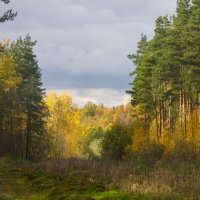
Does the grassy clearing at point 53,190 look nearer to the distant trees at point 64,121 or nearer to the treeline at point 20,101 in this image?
the treeline at point 20,101

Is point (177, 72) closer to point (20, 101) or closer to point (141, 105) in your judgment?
point (141, 105)

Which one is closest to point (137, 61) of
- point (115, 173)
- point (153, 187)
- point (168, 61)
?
point (168, 61)

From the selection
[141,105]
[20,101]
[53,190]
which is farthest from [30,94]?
[53,190]

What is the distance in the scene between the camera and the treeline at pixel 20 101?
1864 inches

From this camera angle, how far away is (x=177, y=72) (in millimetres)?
47906

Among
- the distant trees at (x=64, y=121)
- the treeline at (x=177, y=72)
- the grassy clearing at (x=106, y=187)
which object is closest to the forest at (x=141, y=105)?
the treeline at (x=177, y=72)

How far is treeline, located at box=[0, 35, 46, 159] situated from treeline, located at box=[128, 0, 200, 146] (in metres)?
14.1

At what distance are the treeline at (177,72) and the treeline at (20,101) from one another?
14.1 m

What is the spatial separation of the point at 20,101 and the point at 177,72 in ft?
62.7

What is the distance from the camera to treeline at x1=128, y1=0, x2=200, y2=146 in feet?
139

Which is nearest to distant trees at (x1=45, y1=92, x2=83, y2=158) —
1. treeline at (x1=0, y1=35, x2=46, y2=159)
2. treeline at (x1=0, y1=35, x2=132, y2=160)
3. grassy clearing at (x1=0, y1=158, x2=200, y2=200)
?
treeline at (x1=0, y1=35, x2=132, y2=160)

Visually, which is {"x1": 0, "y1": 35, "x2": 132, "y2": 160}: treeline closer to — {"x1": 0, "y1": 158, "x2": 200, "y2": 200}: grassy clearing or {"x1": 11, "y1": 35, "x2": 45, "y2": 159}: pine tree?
{"x1": 11, "y1": 35, "x2": 45, "y2": 159}: pine tree

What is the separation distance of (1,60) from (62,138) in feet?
94.5

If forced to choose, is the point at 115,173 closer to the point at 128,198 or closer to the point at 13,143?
the point at 128,198
